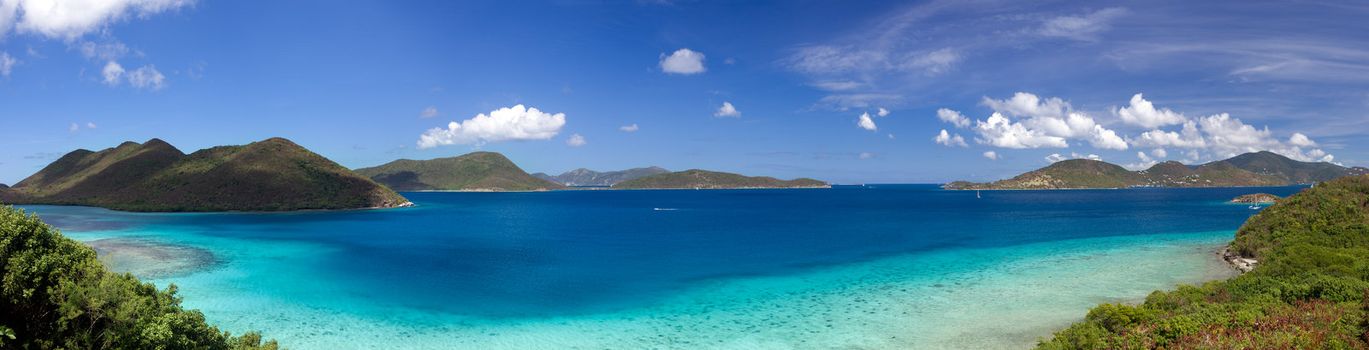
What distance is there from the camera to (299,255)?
6238cm

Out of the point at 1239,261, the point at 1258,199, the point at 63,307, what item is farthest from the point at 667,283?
the point at 1258,199

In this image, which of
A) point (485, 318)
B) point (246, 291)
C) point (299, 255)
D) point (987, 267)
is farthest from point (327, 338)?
point (987, 267)

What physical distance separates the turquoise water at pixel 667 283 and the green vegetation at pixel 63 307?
1039 cm

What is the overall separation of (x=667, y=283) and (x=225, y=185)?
571ft

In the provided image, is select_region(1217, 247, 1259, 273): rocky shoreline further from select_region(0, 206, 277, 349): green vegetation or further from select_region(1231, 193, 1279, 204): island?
select_region(1231, 193, 1279, 204): island

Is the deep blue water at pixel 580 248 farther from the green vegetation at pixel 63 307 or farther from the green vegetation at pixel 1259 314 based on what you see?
the green vegetation at pixel 1259 314

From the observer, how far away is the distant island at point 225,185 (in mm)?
158625

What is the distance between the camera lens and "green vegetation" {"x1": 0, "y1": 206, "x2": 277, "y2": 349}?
55.3 feet

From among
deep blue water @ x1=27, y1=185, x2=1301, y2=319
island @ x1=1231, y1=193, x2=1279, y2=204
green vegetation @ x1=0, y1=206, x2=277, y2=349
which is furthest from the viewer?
island @ x1=1231, y1=193, x2=1279, y2=204

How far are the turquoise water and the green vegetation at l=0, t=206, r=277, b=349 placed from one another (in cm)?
1039

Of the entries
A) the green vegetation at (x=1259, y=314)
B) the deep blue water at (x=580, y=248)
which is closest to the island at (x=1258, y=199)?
the deep blue water at (x=580, y=248)

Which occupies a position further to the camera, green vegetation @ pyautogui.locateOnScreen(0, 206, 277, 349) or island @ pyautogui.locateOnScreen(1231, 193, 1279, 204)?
island @ pyautogui.locateOnScreen(1231, 193, 1279, 204)

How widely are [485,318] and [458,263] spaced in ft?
81.9

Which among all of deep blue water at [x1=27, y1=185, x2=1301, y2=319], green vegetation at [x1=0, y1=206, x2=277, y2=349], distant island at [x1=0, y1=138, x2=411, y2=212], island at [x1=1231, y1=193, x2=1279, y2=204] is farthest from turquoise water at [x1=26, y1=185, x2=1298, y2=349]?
island at [x1=1231, y1=193, x2=1279, y2=204]
